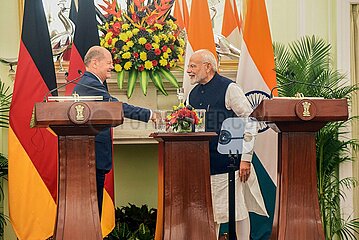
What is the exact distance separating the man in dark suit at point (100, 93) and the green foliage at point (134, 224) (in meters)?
1.24

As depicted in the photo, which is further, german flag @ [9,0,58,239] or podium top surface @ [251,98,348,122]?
german flag @ [9,0,58,239]

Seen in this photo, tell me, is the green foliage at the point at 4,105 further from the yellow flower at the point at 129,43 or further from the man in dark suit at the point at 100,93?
the man in dark suit at the point at 100,93

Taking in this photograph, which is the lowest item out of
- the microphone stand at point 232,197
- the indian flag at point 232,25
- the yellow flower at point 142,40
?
the microphone stand at point 232,197

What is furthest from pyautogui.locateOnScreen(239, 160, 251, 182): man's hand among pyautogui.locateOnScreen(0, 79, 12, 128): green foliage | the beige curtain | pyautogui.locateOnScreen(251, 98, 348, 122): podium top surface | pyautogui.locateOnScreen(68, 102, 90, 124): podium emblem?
pyautogui.locateOnScreen(0, 79, 12, 128): green foliage

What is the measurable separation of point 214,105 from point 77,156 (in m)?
1.43

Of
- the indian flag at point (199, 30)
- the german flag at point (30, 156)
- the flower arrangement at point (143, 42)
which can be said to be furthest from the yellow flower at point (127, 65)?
the german flag at point (30, 156)

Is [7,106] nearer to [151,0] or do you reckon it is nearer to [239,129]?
[151,0]

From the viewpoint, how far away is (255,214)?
5375 millimetres

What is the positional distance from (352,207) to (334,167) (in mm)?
415

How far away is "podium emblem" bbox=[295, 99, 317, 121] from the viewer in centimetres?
379

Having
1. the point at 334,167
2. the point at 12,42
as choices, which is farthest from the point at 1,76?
the point at 334,167

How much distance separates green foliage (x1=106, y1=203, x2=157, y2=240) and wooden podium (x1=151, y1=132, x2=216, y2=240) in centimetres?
150

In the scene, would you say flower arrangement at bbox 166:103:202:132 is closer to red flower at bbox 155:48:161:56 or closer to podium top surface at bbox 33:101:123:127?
podium top surface at bbox 33:101:123:127

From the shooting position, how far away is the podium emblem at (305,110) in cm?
379
